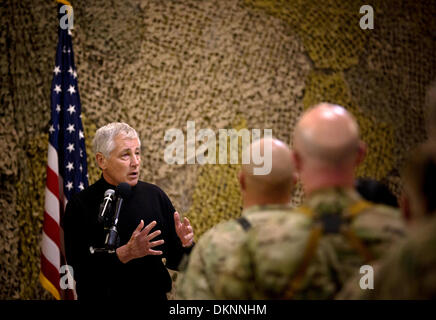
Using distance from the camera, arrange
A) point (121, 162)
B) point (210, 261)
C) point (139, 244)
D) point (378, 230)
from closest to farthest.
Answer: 1. point (378, 230)
2. point (210, 261)
3. point (139, 244)
4. point (121, 162)

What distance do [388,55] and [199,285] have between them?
11.6ft

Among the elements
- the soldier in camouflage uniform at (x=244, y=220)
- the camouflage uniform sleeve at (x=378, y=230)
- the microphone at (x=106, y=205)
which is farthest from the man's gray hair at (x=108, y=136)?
the camouflage uniform sleeve at (x=378, y=230)

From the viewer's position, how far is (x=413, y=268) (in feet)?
3.05

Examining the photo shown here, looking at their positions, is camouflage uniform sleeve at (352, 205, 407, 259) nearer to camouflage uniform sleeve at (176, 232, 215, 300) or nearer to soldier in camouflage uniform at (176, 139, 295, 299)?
soldier in camouflage uniform at (176, 139, 295, 299)

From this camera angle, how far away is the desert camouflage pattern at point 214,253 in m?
1.33

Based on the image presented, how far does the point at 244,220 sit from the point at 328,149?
0.30 meters

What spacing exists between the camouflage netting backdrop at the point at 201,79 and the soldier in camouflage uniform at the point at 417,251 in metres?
3.01

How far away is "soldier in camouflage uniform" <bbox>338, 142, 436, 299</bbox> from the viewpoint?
92 centimetres

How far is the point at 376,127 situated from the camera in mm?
4289

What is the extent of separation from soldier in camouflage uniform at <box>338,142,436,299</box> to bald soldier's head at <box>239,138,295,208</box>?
426mm

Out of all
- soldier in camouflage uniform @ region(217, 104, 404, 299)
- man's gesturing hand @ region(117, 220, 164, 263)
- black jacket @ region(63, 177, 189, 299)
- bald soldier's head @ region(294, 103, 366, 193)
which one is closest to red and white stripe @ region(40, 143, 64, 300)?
black jacket @ region(63, 177, 189, 299)

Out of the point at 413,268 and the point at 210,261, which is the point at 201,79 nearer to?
the point at 210,261

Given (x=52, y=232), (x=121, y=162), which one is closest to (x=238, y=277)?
(x=121, y=162)
